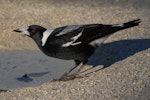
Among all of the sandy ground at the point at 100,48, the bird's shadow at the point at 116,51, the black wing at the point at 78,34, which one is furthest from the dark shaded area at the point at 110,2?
the black wing at the point at 78,34

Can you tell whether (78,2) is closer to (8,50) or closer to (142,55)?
(8,50)

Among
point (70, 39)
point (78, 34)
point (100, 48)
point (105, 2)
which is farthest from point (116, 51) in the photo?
point (105, 2)

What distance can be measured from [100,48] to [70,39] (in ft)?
4.69

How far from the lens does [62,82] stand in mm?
5848

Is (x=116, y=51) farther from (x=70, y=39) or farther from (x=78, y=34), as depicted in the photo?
(x=70, y=39)

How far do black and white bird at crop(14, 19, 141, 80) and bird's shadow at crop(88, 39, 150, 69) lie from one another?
51 cm

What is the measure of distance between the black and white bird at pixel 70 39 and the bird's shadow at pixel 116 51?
0.51 meters

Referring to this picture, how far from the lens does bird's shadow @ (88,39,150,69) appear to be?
6.60 m

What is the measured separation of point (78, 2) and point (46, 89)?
3625 millimetres

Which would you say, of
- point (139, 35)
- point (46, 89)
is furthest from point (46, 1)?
point (46, 89)

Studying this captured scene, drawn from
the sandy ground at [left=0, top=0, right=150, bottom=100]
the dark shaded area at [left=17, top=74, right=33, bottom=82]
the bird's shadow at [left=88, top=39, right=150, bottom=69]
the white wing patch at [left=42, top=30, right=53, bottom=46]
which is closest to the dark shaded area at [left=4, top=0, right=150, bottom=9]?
the sandy ground at [left=0, top=0, right=150, bottom=100]

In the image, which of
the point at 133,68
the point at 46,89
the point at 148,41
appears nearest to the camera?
the point at 46,89

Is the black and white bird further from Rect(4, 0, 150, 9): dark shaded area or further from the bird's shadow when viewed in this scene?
Rect(4, 0, 150, 9): dark shaded area

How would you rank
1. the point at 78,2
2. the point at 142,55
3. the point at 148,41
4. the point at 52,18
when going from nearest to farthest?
the point at 142,55 → the point at 148,41 → the point at 52,18 → the point at 78,2
